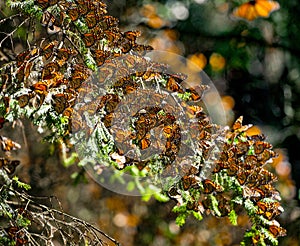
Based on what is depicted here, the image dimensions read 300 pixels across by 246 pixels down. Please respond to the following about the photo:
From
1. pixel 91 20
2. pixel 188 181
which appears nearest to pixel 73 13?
pixel 91 20

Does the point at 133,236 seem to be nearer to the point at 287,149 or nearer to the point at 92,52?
the point at 287,149

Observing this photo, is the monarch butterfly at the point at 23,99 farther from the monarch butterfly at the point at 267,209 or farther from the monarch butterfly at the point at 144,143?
the monarch butterfly at the point at 267,209

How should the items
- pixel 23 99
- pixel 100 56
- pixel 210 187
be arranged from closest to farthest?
pixel 23 99 < pixel 100 56 < pixel 210 187

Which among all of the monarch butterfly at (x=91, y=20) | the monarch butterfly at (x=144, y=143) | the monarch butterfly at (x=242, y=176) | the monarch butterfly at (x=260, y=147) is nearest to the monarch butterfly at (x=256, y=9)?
the monarch butterfly at (x=260, y=147)

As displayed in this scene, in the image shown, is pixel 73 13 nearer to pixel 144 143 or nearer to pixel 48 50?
pixel 48 50

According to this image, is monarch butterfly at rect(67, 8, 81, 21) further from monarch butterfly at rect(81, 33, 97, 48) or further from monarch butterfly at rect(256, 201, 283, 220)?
monarch butterfly at rect(256, 201, 283, 220)
